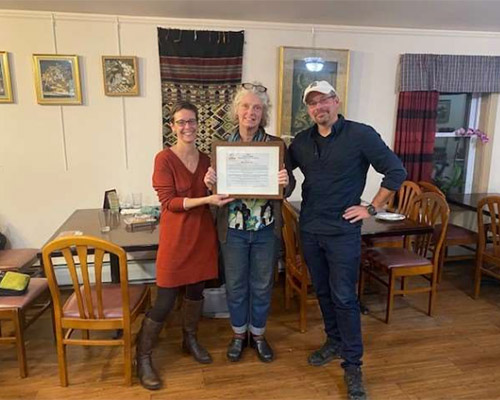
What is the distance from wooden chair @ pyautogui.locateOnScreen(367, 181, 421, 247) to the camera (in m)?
3.35

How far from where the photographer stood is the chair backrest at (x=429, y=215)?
287 centimetres

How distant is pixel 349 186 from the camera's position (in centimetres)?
196

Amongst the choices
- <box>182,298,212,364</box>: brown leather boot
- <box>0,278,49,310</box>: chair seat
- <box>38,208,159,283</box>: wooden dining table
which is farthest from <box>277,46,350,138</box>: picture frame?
<box>0,278,49,310</box>: chair seat

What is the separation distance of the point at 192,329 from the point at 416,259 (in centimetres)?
162

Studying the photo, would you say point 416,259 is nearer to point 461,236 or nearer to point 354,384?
point 461,236

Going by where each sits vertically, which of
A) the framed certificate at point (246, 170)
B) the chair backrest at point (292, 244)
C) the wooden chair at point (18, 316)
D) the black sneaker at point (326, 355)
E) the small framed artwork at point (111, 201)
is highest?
the framed certificate at point (246, 170)

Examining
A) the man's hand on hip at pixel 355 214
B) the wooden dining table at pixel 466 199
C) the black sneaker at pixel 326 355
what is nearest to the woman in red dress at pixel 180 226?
the man's hand on hip at pixel 355 214

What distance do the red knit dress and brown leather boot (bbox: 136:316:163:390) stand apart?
9.7 inches

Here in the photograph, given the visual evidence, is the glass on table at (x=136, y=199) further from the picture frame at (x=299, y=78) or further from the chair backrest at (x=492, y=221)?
the chair backrest at (x=492, y=221)

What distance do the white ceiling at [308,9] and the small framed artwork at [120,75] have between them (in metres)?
0.34

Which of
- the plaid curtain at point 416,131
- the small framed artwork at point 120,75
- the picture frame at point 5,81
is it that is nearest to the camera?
the picture frame at point 5,81

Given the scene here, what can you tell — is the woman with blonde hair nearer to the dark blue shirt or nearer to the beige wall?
the dark blue shirt

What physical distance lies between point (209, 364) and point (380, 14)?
2766 mm

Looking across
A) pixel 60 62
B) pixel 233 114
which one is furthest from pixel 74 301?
pixel 60 62
